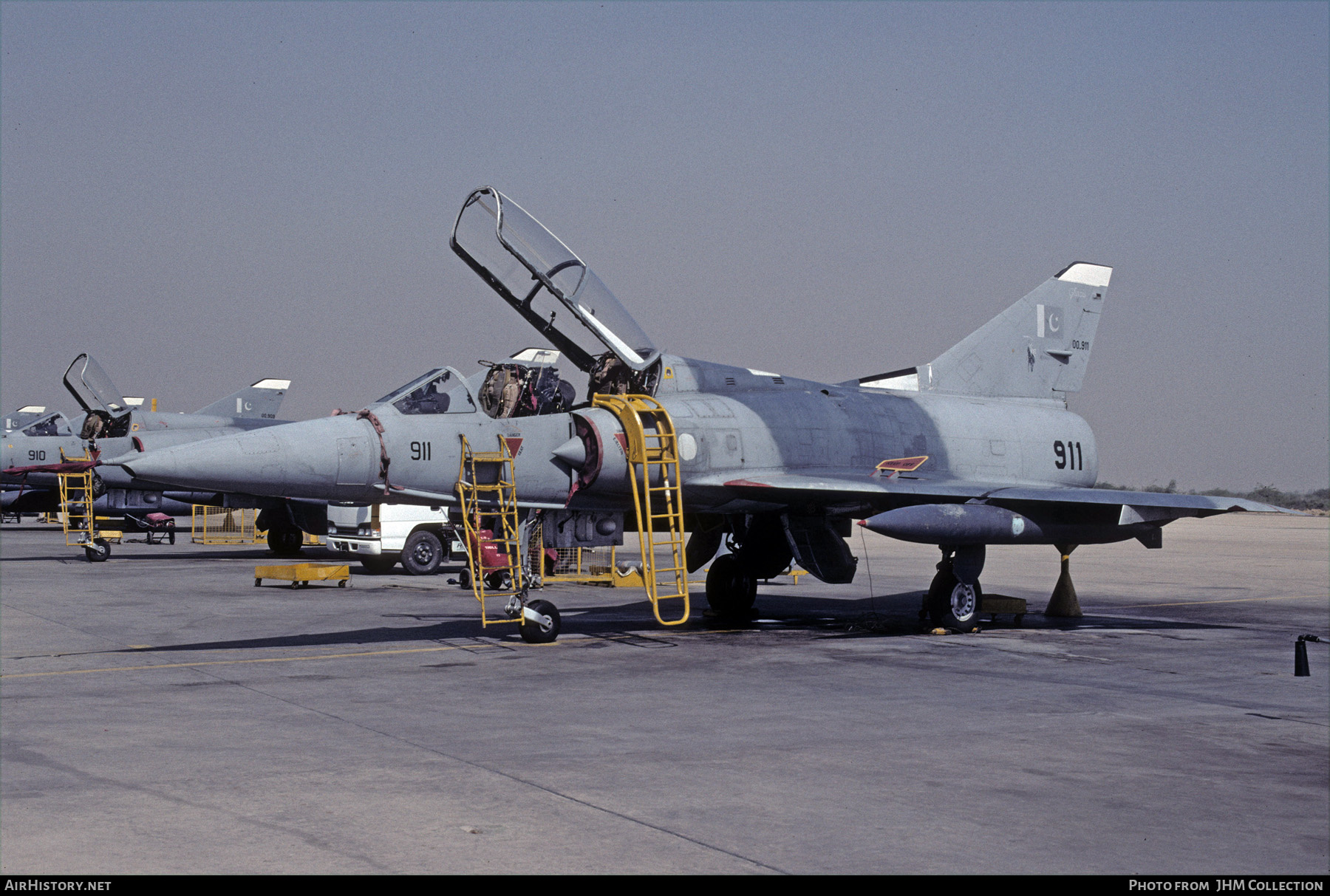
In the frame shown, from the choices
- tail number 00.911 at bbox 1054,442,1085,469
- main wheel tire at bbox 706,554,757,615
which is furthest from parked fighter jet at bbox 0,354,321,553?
tail number 00.911 at bbox 1054,442,1085,469

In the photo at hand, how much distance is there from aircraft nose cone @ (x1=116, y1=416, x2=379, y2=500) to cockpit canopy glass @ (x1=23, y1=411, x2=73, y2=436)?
24.4 meters

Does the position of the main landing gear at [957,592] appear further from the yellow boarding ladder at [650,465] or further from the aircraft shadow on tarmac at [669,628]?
the yellow boarding ladder at [650,465]

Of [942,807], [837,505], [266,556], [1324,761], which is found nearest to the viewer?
[942,807]

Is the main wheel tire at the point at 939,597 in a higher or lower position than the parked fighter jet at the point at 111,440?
lower

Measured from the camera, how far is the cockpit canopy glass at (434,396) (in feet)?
41.6

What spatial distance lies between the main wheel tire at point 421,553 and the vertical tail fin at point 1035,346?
10.7 metres

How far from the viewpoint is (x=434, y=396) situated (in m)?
12.8

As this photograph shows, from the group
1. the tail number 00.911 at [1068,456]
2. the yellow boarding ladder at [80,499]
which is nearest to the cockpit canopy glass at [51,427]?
the yellow boarding ladder at [80,499]

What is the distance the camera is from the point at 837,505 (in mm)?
14242

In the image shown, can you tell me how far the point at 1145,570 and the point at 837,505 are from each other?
1464cm

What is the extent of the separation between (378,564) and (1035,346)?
13264 mm
